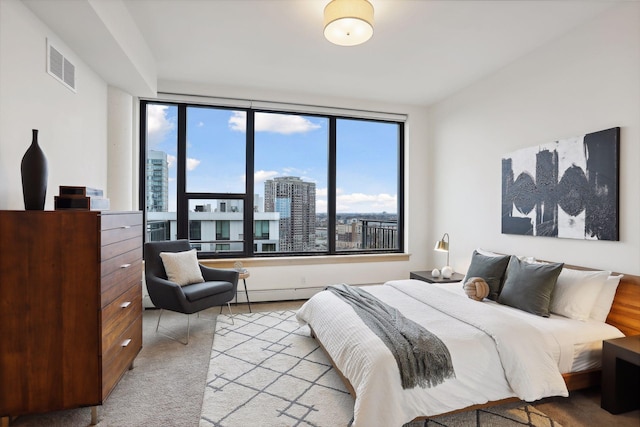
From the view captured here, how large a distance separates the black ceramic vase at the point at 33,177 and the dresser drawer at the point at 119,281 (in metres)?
0.57

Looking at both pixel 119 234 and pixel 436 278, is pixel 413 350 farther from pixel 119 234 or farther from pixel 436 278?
pixel 436 278

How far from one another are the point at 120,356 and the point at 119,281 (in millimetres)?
500

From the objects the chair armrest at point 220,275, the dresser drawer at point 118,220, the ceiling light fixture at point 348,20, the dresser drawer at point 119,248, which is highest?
the ceiling light fixture at point 348,20

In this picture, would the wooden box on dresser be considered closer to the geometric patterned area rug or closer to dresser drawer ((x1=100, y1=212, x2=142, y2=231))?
dresser drawer ((x1=100, y1=212, x2=142, y2=231))

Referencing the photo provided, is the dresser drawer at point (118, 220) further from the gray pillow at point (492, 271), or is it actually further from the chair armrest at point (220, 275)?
the gray pillow at point (492, 271)

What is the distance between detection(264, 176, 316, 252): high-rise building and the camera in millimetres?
4711

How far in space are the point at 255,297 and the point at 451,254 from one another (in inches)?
105

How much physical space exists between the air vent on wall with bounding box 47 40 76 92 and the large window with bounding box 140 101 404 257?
1438 mm

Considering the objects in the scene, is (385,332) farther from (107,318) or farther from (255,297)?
(255,297)

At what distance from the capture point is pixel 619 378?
204cm

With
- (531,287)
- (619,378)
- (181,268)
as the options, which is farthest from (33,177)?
(619,378)

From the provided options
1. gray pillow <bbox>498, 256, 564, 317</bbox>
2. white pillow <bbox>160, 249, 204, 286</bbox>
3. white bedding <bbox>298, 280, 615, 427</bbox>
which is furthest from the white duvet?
white pillow <bbox>160, 249, 204, 286</bbox>

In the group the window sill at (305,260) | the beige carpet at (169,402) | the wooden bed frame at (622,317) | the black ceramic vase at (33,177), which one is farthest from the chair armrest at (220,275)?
the black ceramic vase at (33,177)

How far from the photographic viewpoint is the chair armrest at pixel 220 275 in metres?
3.70
